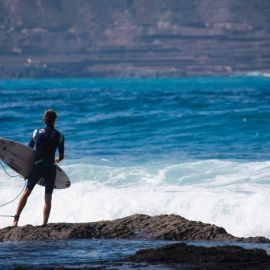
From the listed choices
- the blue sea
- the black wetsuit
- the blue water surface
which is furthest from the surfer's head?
the blue water surface

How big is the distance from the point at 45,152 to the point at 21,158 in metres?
0.40

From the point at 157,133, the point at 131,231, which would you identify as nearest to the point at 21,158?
the point at 131,231

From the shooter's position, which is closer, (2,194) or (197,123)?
(2,194)

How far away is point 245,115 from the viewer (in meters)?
27.5

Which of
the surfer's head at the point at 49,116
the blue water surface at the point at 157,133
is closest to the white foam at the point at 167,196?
the surfer's head at the point at 49,116

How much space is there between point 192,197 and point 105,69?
580ft

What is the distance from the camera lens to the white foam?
12133mm

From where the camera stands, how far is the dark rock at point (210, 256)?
7.38 meters

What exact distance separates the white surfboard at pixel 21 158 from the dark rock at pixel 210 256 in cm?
226

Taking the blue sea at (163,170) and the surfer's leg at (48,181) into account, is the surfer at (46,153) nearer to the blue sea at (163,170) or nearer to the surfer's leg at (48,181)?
the surfer's leg at (48,181)

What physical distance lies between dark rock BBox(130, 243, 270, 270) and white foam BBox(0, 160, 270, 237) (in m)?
3.53

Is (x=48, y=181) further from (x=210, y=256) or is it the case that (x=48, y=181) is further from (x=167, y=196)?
(x=167, y=196)

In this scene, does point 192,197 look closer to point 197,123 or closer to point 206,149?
point 206,149

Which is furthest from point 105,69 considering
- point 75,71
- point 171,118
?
point 171,118
